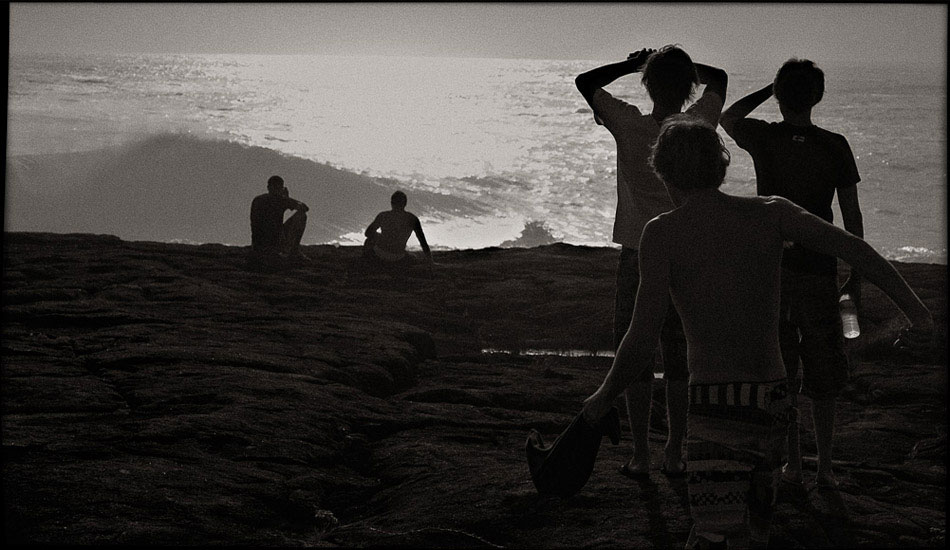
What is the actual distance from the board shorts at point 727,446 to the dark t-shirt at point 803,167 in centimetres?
156

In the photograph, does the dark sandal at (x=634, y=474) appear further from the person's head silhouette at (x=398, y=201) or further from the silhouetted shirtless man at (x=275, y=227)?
the silhouetted shirtless man at (x=275, y=227)

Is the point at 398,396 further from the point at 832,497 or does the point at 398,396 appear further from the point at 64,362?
the point at 832,497

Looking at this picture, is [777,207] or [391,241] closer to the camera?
[777,207]

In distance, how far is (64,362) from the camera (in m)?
7.22

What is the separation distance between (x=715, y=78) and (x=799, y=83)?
385 mm

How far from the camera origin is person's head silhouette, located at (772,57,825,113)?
4.29 meters

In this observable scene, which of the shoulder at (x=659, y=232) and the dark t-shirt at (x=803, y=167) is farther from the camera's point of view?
the dark t-shirt at (x=803, y=167)

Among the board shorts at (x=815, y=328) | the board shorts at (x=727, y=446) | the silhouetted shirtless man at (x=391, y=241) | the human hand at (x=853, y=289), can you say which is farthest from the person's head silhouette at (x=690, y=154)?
the silhouetted shirtless man at (x=391, y=241)

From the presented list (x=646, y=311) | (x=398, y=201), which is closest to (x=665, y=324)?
(x=646, y=311)

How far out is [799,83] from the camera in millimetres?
4289

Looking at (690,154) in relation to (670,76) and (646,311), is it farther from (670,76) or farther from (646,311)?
(670,76)

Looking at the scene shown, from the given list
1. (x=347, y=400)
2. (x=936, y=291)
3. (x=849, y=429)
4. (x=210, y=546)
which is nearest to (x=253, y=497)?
(x=210, y=546)

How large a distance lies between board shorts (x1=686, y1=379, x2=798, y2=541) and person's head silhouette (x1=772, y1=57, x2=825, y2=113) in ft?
5.93

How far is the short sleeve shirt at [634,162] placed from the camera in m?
4.43
